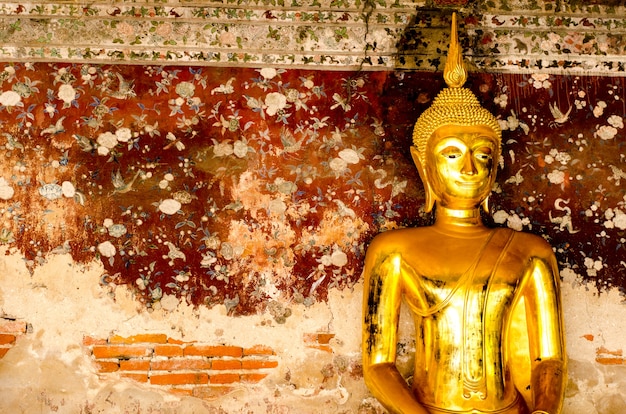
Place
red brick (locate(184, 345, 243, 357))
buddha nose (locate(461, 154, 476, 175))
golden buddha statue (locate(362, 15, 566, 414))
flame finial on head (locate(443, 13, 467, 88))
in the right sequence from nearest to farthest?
golden buddha statue (locate(362, 15, 566, 414)) → buddha nose (locate(461, 154, 476, 175)) → flame finial on head (locate(443, 13, 467, 88)) → red brick (locate(184, 345, 243, 357))

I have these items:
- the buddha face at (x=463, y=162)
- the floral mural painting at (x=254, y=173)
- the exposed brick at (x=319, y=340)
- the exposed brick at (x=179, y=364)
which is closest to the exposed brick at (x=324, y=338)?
the exposed brick at (x=319, y=340)

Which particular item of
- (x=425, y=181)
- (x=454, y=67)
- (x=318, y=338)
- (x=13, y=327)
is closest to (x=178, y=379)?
(x=318, y=338)

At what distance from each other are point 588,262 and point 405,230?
3.28ft

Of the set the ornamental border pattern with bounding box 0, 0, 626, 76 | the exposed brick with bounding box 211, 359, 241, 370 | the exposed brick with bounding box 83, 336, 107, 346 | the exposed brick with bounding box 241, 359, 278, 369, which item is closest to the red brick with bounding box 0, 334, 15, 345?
the exposed brick with bounding box 83, 336, 107, 346

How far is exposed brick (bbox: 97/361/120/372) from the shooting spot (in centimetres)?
359

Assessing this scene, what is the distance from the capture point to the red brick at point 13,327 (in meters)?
3.59

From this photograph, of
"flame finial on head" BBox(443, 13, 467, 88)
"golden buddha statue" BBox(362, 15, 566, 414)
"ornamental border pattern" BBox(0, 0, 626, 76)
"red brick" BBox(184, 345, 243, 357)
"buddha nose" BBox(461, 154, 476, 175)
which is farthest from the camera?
"ornamental border pattern" BBox(0, 0, 626, 76)

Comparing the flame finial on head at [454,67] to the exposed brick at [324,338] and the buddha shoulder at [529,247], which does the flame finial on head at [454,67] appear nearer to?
the buddha shoulder at [529,247]

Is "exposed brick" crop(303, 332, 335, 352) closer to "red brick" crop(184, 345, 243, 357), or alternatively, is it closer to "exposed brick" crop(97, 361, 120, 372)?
"red brick" crop(184, 345, 243, 357)

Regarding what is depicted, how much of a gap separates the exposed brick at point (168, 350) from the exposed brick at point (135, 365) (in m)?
0.07

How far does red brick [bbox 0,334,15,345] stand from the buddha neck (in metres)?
2.12

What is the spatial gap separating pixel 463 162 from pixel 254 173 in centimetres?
105

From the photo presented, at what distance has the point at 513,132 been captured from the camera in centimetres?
383

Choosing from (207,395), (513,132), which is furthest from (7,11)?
(513,132)
